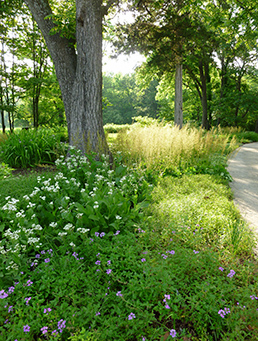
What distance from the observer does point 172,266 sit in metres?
1.78

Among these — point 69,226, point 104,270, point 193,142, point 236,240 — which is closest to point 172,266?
point 104,270

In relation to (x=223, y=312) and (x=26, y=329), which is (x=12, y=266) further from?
(x=223, y=312)

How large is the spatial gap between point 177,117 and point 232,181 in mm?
5658

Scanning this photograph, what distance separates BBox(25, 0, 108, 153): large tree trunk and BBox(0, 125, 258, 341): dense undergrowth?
168cm

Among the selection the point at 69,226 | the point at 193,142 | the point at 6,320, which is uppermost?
the point at 193,142

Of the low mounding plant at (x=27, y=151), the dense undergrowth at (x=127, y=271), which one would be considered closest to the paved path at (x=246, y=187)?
the dense undergrowth at (x=127, y=271)

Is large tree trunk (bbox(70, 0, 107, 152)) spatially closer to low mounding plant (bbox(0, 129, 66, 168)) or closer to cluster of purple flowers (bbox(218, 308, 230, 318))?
low mounding plant (bbox(0, 129, 66, 168))

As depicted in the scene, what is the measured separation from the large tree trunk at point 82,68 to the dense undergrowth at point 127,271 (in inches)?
66.1

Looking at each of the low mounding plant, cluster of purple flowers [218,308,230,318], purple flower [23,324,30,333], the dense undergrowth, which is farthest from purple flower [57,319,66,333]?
the low mounding plant

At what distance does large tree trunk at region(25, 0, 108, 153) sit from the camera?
14.2 ft

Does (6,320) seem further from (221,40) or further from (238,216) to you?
(221,40)

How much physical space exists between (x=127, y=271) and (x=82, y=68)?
160 inches

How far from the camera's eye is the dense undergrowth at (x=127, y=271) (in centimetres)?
139

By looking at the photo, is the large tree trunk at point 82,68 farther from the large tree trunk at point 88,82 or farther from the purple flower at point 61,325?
the purple flower at point 61,325
